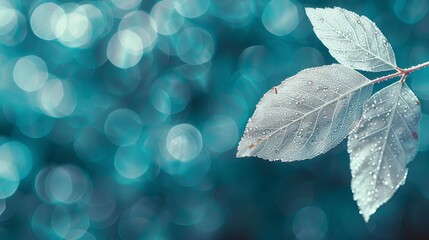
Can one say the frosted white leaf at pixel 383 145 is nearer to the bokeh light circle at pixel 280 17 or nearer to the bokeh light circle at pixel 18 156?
the bokeh light circle at pixel 280 17

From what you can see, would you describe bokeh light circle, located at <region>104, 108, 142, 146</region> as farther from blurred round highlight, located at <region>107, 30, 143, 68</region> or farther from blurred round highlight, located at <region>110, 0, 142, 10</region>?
blurred round highlight, located at <region>110, 0, 142, 10</region>

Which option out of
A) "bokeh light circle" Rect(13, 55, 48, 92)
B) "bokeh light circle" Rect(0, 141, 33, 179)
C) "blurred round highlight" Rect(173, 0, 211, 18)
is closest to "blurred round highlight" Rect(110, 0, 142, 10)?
"blurred round highlight" Rect(173, 0, 211, 18)

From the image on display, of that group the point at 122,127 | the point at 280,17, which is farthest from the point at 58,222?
the point at 280,17

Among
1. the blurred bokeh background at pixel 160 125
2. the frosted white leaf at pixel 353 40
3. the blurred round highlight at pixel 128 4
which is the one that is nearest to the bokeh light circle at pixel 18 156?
the blurred bokeh background at pixel 160 125

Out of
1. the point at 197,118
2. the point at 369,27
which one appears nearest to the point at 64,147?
the point at 197,118

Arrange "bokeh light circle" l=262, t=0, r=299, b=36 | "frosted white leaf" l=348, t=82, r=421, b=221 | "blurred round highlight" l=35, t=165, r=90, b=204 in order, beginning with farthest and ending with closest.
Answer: "blurred round highlight" l=35, t=165, r=90, b=204, "bokeh light circle" l=262, t=0, r=299, b=36, "frosted white leaf" l=348, t=82, r=421, b=221

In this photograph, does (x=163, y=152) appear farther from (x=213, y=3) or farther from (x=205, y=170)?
(x=213, y=3)

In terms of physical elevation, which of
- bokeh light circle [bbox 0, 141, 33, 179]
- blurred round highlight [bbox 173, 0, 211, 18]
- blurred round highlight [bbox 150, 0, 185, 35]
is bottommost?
bokeh light circle [bbox 0, 141, 33, 179]
